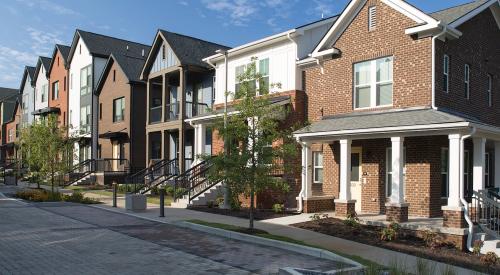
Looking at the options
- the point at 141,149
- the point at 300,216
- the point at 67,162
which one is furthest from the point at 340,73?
the point at 141,149

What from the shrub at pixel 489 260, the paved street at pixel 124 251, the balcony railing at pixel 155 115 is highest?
the balcony railing at pixel 155 115

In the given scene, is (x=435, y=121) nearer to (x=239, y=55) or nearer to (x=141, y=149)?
(x=239, y=55)

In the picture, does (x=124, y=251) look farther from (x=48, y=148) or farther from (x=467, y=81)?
(x=48, y=148)

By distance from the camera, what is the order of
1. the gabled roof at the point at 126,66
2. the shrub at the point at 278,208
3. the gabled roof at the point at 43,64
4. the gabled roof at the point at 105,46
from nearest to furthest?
the shrub at the point at 278,208 → the gabled roof at the point at 126,66 → the gabled roof at the point at 105,46 → the gabled roof at the point at 43,64

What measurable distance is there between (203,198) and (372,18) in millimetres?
10128

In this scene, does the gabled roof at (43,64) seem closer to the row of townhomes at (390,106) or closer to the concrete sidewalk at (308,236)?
the row of townhomes at (390,106)

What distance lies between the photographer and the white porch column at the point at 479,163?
1505cm

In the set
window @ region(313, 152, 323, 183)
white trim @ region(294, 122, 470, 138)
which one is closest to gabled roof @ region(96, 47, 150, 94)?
window @ region(313, 152, 323, 183)

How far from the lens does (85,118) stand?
40.6m

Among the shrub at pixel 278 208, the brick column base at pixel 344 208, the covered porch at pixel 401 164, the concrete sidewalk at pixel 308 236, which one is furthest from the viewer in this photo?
the shrub at pixel 278 208

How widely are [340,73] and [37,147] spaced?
52.5ft

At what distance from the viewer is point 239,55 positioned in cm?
2480

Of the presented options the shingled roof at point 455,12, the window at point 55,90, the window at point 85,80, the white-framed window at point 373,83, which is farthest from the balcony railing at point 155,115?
the shingled roof at point 455,12

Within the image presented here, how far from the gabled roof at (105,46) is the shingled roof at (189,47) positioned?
971 centimetres
